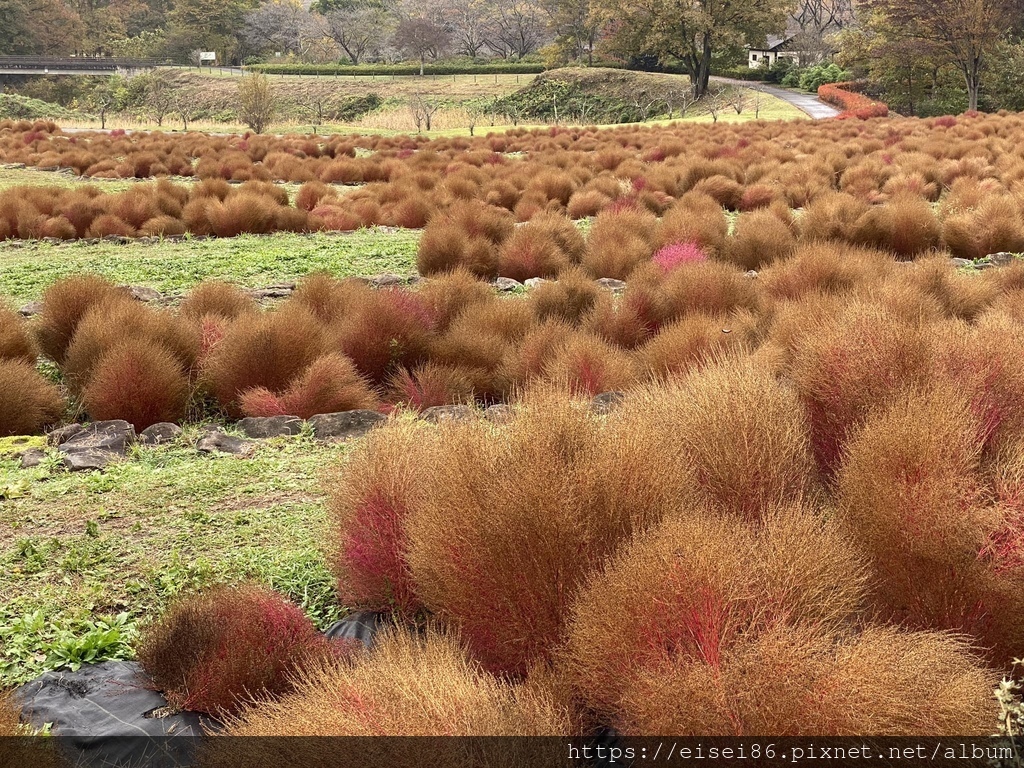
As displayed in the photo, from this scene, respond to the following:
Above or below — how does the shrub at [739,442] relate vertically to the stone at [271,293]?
above

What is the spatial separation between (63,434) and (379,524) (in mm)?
3066

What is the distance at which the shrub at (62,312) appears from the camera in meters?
7.06

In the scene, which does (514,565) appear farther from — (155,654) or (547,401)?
(155,654)

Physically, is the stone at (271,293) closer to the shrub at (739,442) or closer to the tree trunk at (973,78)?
the shrub at (739,442)

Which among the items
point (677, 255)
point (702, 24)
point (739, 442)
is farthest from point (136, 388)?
point (702, 24)

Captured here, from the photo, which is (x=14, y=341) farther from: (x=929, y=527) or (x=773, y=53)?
(x=773, y=53)

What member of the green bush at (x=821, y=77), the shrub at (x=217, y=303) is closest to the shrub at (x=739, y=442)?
the shrub at (x=217, y=303)

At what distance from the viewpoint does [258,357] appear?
A: 631cm

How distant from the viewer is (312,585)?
3664 millimetres

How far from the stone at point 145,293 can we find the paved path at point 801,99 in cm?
3145

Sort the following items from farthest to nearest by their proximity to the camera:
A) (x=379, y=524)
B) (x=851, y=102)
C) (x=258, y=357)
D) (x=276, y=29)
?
Result: 1. (x=276, y=29)
2. (x=851, y=102)
3. (x=258, y=357)
4. (x=379, y=524)

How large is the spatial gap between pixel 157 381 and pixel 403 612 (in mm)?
3423

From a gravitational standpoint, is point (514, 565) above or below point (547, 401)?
below

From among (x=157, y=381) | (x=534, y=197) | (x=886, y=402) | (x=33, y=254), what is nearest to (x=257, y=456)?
(x=157, y=381)
